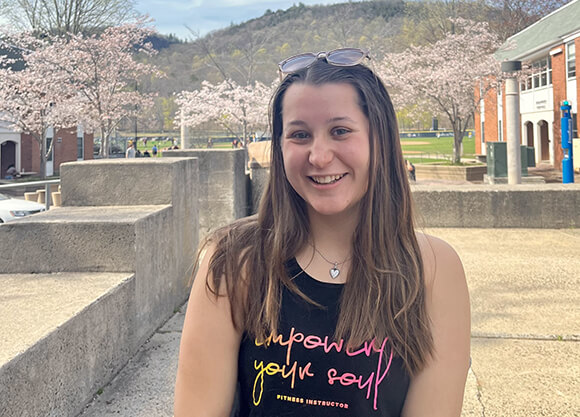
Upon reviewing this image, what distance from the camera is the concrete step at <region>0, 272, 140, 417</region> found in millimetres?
2435

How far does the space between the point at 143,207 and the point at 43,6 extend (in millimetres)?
42422

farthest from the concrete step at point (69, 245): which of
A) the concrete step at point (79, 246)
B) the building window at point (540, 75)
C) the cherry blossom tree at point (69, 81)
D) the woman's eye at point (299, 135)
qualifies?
the building window at point (540, 75)

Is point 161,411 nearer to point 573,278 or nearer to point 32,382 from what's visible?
point 32,382

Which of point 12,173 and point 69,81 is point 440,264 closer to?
point 12,173

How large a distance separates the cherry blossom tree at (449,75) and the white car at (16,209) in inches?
748

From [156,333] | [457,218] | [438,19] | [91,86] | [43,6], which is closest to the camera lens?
[156,333]

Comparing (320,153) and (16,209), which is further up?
(320,153)

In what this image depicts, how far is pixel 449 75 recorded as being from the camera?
88.7 ft

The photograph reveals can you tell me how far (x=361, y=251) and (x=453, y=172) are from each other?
22315 millimetres

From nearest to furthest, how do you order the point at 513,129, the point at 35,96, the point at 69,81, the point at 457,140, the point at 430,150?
the point at 513,129, the point at 457,140, the point at 35,96, the point at 69,81, the point at 430,150

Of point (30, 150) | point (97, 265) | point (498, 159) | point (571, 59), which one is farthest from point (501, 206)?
point (30, 150)

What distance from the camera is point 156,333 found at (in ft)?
14.4

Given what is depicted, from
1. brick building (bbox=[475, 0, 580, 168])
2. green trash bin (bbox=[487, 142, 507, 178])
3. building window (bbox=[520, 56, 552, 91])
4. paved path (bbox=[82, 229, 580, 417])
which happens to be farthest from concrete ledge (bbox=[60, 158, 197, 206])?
building window (bbox=[520, 56, 552, 91])

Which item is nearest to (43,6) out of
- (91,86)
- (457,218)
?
(91,86)
